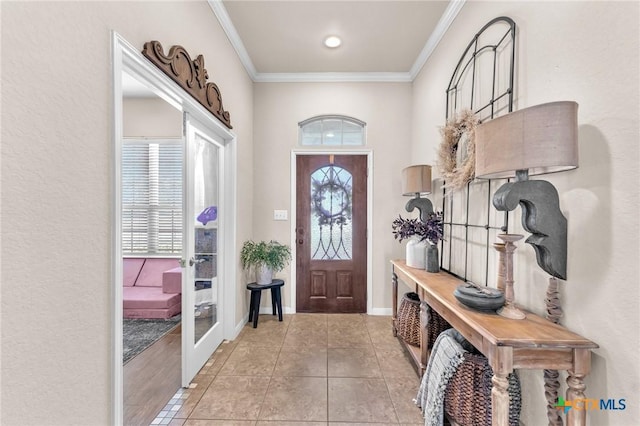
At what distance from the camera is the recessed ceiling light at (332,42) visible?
108 inches

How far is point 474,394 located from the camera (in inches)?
57.3

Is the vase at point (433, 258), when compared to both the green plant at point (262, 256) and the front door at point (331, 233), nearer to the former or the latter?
the front door at point (331, 233)

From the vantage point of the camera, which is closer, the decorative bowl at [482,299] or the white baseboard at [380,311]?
the decorative bowl at [482,299]

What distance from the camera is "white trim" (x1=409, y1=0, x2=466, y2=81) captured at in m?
2.29

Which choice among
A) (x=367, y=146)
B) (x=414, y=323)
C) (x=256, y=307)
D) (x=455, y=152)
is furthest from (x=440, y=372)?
(x=367, y=146)

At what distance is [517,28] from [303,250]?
284 cm

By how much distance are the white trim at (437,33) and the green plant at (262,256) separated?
2652 mm

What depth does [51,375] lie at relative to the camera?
37.5 inches

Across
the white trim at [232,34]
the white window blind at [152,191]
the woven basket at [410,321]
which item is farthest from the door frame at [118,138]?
the white window blind at [152,191]


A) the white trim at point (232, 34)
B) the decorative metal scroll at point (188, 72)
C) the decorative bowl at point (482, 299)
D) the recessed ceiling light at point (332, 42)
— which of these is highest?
the recessed ceiling light at point (332, 42)

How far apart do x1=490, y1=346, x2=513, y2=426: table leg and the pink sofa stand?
3.35m

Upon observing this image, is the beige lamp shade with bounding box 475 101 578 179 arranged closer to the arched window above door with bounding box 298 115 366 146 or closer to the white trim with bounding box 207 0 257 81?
the white trim with bounding box 207 0 257 81

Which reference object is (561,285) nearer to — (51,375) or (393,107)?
(51,375)

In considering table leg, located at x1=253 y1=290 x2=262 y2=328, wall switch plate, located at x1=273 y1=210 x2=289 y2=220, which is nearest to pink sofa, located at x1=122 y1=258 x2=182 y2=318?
table leg, located at x1=253 y1=290 x2=262 y2=328
